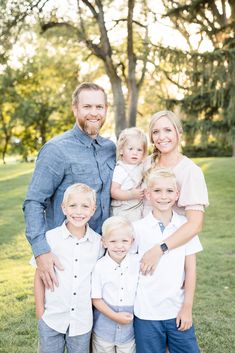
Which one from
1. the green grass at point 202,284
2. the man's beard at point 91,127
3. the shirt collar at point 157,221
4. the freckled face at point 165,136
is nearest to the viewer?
the shirt collar at point 157,221

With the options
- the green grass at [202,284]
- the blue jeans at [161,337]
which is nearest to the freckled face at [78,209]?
the blue jeans at [161,337]

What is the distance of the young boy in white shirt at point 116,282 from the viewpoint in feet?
9.43

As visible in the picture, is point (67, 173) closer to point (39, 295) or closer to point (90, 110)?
point (90, 110)

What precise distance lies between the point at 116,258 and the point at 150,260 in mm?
206

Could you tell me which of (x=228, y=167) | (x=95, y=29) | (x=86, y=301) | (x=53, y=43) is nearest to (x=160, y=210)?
(x=86, y=301)

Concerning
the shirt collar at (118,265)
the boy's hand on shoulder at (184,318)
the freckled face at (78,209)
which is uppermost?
the freckled face at (78,209)

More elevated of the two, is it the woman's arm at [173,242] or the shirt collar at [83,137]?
the shirt collar at [83,137]

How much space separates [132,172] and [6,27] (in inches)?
648

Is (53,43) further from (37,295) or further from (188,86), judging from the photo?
(37,295)

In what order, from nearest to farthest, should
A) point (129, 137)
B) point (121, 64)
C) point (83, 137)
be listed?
point (83, 137) → point (129, 137) → point (121, 64)

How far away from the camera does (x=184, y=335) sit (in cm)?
297

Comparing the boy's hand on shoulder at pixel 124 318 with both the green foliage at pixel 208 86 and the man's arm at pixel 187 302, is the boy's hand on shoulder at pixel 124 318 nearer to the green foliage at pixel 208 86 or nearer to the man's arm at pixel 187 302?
the man's arm at pixel 187 302

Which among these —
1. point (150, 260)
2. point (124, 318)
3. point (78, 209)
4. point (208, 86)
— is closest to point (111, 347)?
point (124, 318)

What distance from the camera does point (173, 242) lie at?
288 cm
